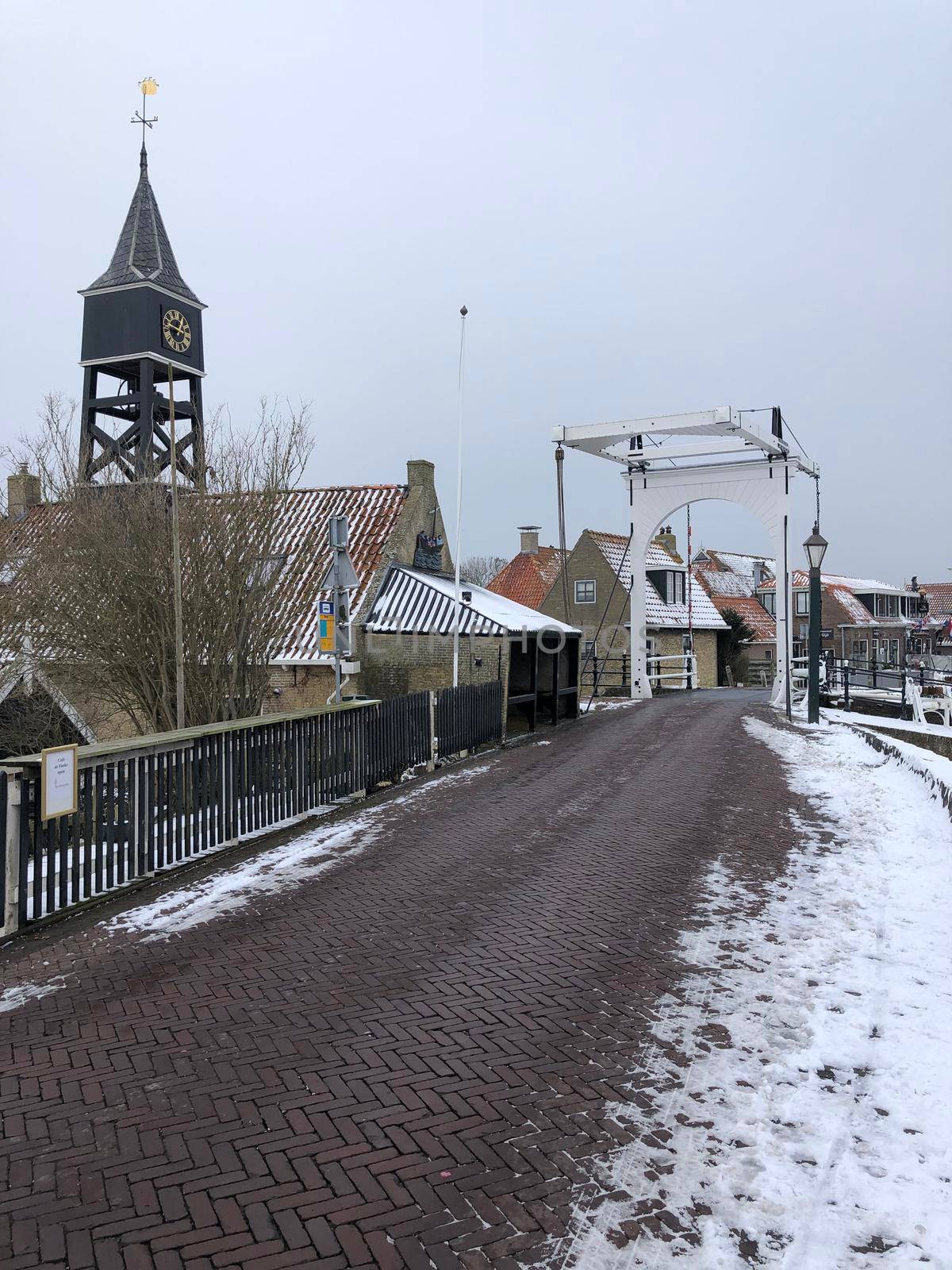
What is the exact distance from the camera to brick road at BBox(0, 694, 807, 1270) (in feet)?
11.1

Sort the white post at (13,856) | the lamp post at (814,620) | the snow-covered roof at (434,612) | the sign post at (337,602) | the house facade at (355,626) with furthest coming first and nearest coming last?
1. the lamp post at (814,620)
2. the snow-covered roof at (434,612)
3. the house facade at (355,626)
4. the sign post at (337,602)
5. the white post at (13,856)

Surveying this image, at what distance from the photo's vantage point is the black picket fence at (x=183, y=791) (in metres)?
6.84

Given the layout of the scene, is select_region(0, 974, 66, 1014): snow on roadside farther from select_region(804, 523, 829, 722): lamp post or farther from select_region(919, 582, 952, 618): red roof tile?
select_region(919, 582, 952, 618): red roof tile

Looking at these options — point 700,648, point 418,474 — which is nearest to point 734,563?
point 700,648

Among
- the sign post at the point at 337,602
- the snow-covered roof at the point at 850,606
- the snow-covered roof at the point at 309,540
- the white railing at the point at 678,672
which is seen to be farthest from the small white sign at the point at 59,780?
the snow-covered roof at the point at 850,606

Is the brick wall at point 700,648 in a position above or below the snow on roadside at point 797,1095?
above

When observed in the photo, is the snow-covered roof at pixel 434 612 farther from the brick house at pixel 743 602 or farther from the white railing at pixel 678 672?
the brick house at pixel 743 602

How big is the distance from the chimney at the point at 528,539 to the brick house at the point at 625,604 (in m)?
5.26

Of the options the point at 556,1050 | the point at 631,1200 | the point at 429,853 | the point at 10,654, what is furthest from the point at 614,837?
the point at 10,654

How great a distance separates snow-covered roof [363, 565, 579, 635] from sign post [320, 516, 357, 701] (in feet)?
19.4

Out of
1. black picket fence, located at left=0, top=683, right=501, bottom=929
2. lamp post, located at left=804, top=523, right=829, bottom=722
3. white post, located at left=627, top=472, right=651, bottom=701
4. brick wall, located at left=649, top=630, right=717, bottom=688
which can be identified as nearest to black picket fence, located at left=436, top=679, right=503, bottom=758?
black picket fence, located at left=0, top=683, right=501, bottom=929

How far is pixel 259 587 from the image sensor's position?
44.6 ft

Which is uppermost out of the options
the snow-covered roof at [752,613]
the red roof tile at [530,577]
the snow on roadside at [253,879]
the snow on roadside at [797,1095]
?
the red roof tile at [530,577]

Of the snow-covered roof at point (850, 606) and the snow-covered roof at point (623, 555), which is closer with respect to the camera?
the snow-covered roof at point (623, 555)
